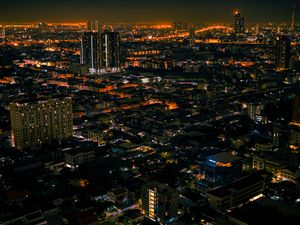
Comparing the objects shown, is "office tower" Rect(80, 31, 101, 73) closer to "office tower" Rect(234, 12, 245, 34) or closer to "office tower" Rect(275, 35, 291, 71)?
"office tower" Rect(275, 35, 291, 71)

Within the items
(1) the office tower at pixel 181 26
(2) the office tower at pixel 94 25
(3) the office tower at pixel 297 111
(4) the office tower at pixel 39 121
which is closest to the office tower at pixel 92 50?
(2) the office tower at pixel 94 25

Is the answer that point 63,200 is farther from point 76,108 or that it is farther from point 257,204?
point 76,108

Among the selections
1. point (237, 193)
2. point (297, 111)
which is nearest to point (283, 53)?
point (297, 111)

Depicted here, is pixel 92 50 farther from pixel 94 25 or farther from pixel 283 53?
pixel 94 25

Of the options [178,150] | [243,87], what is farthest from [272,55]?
[178,150]

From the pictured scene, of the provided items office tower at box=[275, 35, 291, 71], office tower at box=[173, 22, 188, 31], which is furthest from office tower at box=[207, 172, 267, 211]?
office tower at box=[173, 22, 188, 31]

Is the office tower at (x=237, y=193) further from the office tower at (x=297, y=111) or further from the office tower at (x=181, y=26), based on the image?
the office tower at (x=181, y=26)

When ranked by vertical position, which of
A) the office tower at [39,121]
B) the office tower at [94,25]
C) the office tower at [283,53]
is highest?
the office tower at [94,25]

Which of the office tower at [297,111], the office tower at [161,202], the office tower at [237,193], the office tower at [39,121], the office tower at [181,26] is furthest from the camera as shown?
the office tower at [181,26]
